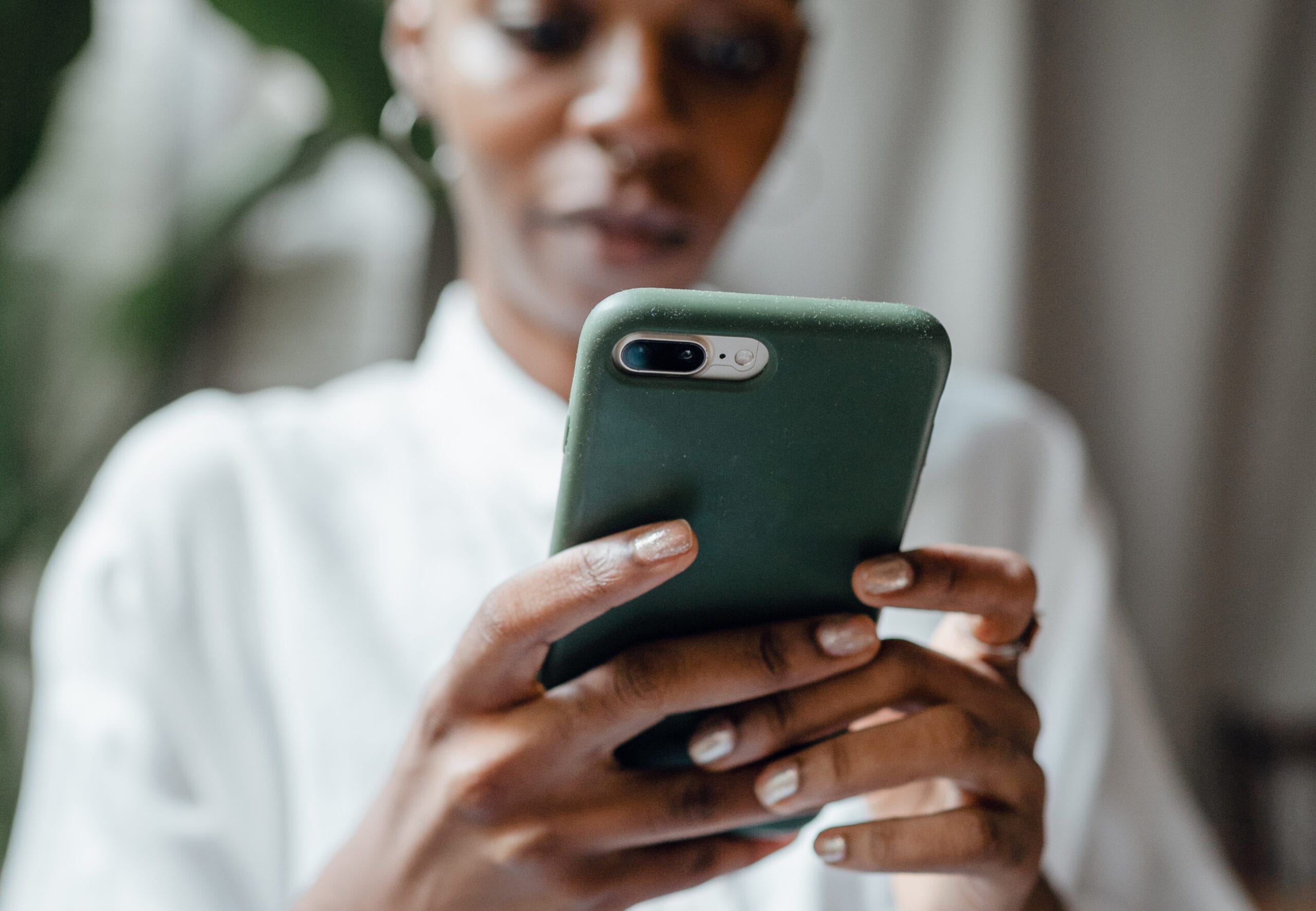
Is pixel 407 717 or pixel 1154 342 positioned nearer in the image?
pixel 407 717

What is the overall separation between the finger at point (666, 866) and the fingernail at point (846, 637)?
0.30ft

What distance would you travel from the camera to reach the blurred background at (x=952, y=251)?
660 millimetres

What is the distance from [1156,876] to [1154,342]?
0.51 meters

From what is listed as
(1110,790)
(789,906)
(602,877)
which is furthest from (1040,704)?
(602,877)

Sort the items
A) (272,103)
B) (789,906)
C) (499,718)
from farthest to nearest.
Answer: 1. (272,103)
2. (789,906)
3. (499,718)

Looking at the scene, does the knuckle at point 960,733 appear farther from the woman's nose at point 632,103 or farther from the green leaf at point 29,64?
the green leaf at point 29,64

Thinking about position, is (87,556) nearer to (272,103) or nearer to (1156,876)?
(272,103)

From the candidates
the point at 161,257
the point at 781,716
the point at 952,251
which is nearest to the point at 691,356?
the point at 781,716

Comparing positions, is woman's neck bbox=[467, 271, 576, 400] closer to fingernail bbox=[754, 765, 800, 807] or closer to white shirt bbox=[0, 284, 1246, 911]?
white shirt bbox=[0, 284, 1246, 911]

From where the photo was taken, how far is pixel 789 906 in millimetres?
448

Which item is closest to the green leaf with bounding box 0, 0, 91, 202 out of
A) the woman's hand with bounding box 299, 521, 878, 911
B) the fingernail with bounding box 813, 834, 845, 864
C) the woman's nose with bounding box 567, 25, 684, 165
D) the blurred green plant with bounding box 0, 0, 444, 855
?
the blurred green plant with bounding box 0, 0, 444, 855

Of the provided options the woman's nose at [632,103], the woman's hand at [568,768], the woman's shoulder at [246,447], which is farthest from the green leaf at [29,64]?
the woman's hand at [568,768]

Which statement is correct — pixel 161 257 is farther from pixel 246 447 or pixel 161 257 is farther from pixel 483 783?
pixel 483 783

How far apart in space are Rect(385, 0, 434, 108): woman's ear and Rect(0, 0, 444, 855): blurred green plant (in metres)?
0.06
